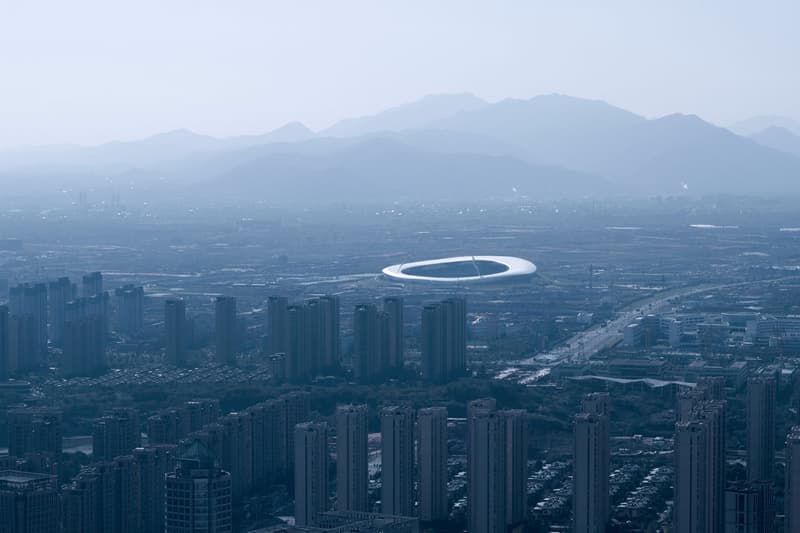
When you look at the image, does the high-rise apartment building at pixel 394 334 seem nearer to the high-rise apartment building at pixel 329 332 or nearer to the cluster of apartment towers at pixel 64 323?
the high-rise apartment building at pixel 329 332

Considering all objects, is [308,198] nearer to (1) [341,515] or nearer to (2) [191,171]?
(2) [191,171]

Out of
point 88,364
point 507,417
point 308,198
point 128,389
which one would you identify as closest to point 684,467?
point 507,417

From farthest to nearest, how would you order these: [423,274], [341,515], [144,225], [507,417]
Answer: [144,225] → [423,274] → [507,417] → [341,515]

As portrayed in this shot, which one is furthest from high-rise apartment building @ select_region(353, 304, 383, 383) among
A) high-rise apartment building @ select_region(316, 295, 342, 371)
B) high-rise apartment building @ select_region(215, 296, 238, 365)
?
high-rise apartment building @ select_region(215, 296, 238, 365)

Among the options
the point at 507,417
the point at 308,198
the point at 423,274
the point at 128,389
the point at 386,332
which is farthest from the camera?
the point at 308,198

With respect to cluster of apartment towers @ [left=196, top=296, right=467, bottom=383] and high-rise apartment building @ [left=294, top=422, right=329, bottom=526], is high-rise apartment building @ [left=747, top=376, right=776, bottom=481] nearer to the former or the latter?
high-rise apartment building @ [left=294, top=422, right=329, bottom=526]

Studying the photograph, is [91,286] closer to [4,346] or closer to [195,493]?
[4,346]

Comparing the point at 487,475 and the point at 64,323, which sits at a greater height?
the point at 64,323

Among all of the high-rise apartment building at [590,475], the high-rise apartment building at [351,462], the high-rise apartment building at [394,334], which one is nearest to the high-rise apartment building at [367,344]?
the high-rise apartment building at [394,334]

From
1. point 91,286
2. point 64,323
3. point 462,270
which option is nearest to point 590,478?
point 64,323
